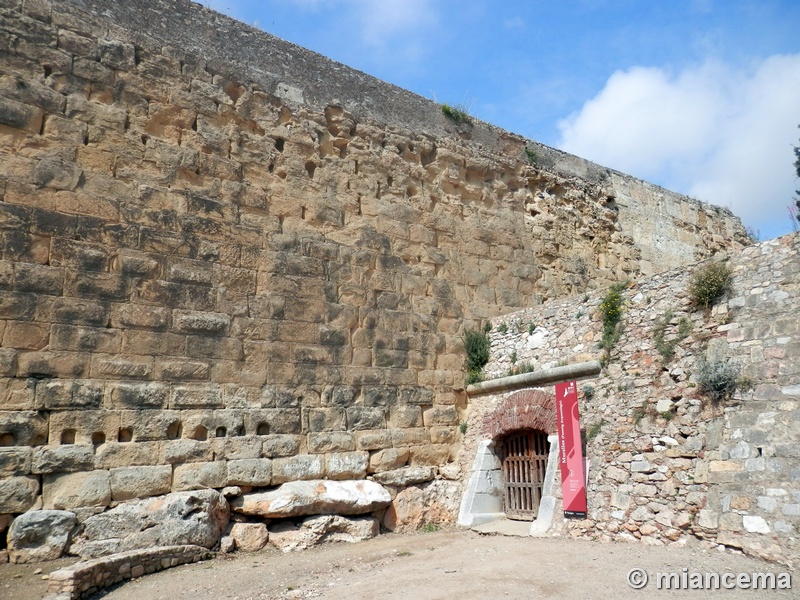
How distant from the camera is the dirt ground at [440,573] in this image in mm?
5789

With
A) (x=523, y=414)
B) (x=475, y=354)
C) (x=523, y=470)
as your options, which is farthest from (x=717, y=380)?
(x=475, y=354)

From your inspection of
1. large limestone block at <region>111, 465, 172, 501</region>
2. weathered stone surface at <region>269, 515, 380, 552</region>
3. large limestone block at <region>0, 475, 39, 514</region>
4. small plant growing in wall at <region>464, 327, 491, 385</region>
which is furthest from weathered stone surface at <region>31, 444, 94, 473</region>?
small plant growing in wall at <region>464, 327, 491, 385</region>

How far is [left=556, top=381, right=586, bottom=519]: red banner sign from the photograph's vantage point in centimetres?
770

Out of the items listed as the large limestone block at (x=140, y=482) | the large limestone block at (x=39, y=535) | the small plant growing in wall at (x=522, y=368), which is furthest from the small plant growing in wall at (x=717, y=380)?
the large limestone block at (x=39, y=535)

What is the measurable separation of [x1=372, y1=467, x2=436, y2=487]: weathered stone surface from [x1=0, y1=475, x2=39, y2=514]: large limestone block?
3958 millimetres

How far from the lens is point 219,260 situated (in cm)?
835

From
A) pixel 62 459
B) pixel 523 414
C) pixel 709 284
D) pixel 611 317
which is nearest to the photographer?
pixel 62 459

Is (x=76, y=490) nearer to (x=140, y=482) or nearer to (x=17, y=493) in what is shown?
(x=17, y=493)

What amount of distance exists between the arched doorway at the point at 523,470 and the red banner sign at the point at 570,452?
80 cm

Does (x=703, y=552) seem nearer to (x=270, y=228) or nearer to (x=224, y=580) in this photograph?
(x=224, y=580)

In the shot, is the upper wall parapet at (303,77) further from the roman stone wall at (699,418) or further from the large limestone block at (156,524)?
the large limestone block at (156,524)

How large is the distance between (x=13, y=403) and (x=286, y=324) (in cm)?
311

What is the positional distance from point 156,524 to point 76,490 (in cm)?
84

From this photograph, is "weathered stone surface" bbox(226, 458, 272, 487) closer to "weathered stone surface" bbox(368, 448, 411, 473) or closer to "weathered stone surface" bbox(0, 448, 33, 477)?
"weathered stone surface" bbox(368, 448, 411, 473)
